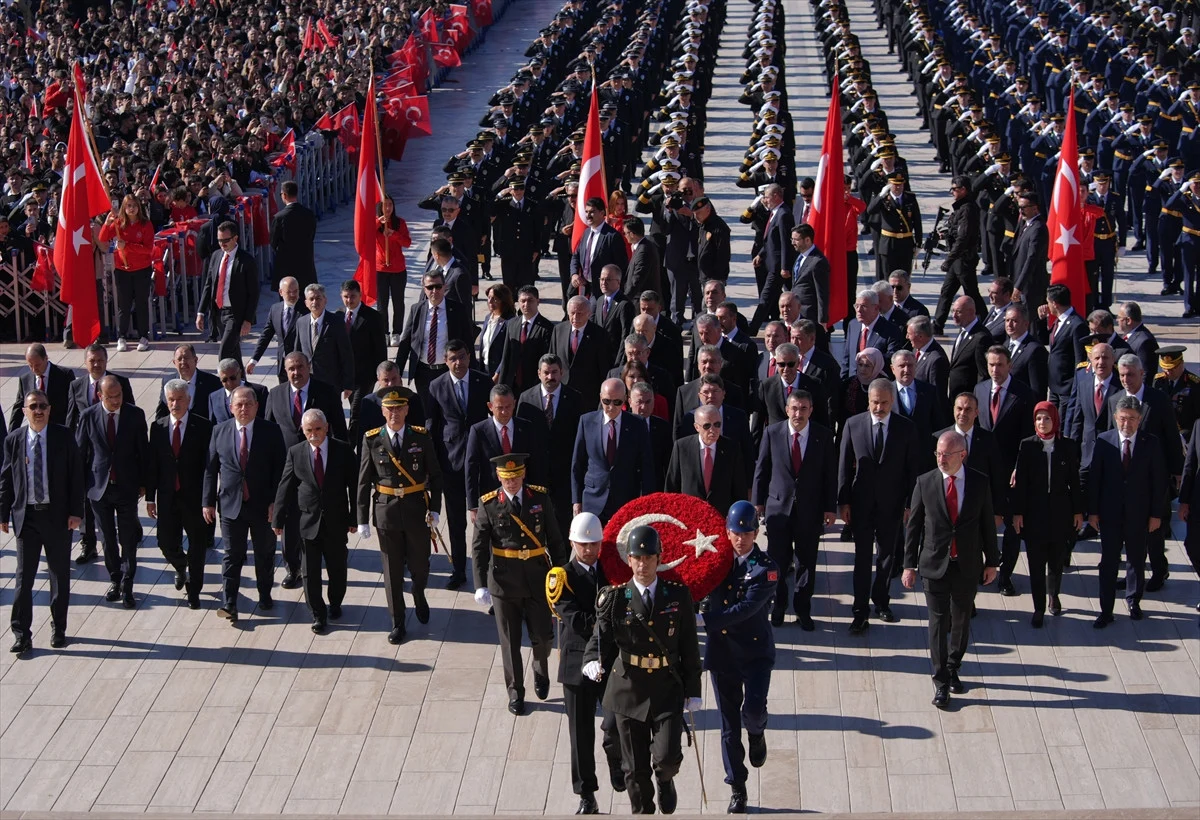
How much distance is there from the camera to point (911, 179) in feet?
88.9

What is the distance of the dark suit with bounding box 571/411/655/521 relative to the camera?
38.6 ft

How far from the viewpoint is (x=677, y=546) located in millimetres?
9250

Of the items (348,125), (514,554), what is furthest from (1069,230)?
(348,125)

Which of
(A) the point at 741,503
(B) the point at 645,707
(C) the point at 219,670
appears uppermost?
(A) the point at 741,503

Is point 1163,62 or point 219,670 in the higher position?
point 1163,62

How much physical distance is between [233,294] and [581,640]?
8.09m

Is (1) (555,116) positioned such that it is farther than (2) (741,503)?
Yes

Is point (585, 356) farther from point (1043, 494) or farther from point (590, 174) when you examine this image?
point (590, 174)

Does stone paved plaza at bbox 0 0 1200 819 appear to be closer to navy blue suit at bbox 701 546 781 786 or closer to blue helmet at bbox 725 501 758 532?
navy blue suit at bbox 701 546 781 786

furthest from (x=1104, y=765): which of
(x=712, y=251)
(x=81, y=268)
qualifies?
(x=81, y=268)

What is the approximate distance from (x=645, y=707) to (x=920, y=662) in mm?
3019

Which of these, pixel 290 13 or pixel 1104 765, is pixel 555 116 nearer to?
pixel 290 13

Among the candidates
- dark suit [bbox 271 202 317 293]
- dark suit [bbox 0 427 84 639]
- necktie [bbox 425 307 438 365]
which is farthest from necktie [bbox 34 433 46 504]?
dark suit [bbox 271 202 317 293]

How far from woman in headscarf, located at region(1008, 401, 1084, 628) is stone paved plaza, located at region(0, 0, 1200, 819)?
50 centimetres
